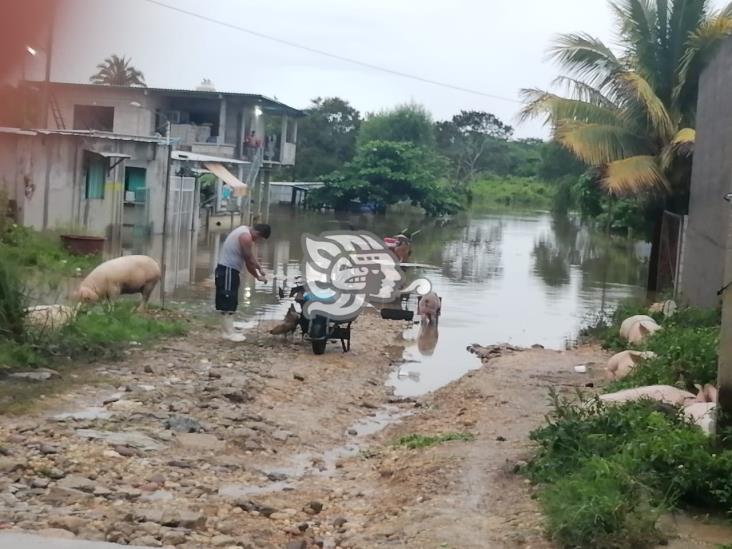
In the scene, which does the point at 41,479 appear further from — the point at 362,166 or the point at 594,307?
the point at 362,166

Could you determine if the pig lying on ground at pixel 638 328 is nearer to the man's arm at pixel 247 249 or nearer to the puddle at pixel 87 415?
the man's arm at pixel 247 249

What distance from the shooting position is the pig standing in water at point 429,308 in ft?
50.0

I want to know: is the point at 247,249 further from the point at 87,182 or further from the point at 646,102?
the point at 87,182

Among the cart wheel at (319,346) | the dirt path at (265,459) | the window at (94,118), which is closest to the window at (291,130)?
the window at (94,118)

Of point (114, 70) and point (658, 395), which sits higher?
point (114, 70)

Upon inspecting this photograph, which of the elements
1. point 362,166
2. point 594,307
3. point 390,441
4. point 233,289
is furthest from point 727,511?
point 362,166

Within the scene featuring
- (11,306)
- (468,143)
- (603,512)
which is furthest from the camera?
(468,143)

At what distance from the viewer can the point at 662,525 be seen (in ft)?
16.2

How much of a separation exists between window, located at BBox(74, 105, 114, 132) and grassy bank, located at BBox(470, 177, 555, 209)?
1794 inches

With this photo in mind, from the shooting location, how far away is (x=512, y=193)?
78.0 meters

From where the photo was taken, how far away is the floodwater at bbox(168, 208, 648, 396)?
555 inches

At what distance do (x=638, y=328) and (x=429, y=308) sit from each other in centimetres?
355

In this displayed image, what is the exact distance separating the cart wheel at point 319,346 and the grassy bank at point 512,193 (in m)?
64.6

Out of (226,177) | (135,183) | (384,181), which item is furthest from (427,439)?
(384,181)
